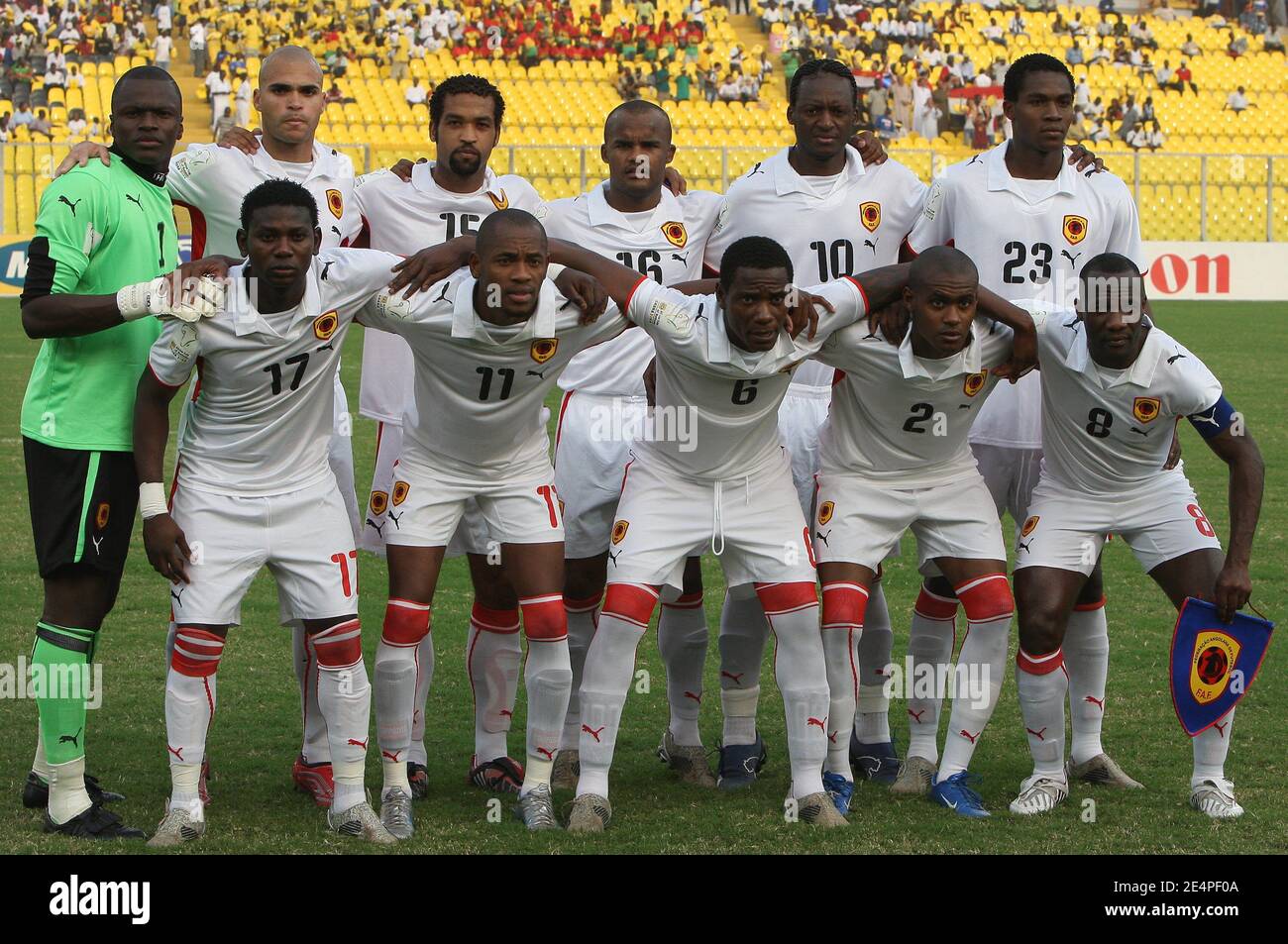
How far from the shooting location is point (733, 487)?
5855 millimetres

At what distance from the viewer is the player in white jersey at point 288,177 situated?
245 inches

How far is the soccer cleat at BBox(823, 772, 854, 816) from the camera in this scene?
19.1ft

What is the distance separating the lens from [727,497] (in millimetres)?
5832

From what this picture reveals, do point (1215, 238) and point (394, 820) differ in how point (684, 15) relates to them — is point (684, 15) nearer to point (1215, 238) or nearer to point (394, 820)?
point (1215, 238)

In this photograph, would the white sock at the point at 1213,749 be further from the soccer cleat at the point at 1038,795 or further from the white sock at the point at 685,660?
the white sock at the point at 685,660

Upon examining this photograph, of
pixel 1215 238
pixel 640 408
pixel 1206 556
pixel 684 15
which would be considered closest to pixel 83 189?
pixel 640 408

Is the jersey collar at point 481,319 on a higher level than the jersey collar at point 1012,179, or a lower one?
lower

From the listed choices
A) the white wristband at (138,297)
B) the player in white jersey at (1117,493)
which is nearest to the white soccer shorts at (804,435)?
the player in white jersey at (1117,493)

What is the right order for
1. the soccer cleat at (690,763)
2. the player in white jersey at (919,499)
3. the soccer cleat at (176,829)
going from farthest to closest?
1. the soccer cleat at (690,763)
2. the player in white jersey at (919,499)
3. the soccer cleat at (176,829)

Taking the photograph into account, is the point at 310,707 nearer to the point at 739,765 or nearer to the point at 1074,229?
the point at 739,765

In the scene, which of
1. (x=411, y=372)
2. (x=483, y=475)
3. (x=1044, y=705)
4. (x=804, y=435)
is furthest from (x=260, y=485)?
(x=1044, y=705)

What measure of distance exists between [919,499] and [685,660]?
47.1 inches

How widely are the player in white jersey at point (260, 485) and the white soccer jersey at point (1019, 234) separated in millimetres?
2360

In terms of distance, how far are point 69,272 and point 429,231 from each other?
1445 mm
